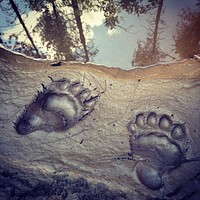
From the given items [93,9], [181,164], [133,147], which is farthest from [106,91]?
[93,9]

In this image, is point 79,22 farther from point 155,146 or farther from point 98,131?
point 155,146

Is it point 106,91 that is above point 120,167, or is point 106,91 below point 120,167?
above

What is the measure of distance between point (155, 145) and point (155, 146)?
0.04 ft

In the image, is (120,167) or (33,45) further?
(33,45)

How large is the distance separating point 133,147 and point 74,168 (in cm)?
69

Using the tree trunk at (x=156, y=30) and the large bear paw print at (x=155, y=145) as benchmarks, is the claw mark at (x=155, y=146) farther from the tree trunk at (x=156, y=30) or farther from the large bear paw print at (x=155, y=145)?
the tree trunk at (x=156, y=30)

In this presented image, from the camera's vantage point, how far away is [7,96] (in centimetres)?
303

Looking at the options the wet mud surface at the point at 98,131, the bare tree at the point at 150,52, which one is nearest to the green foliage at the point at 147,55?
the bare tree at the point at 150,52

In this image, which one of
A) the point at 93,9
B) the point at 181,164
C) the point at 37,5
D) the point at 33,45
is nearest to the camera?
the point at 181,164

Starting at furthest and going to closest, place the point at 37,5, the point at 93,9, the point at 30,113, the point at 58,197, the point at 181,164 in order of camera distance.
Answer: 1. the point at 37,5
2. the point at 93,9
3. the point at 30,113
4. the point at 181,164
5. the point at 58,197

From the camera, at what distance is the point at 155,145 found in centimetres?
A: 269

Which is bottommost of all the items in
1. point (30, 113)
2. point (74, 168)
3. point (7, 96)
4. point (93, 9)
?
point (74, 168)

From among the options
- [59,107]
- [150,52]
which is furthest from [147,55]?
[59,107]

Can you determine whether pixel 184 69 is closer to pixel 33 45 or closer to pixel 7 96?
pixel 7 96
